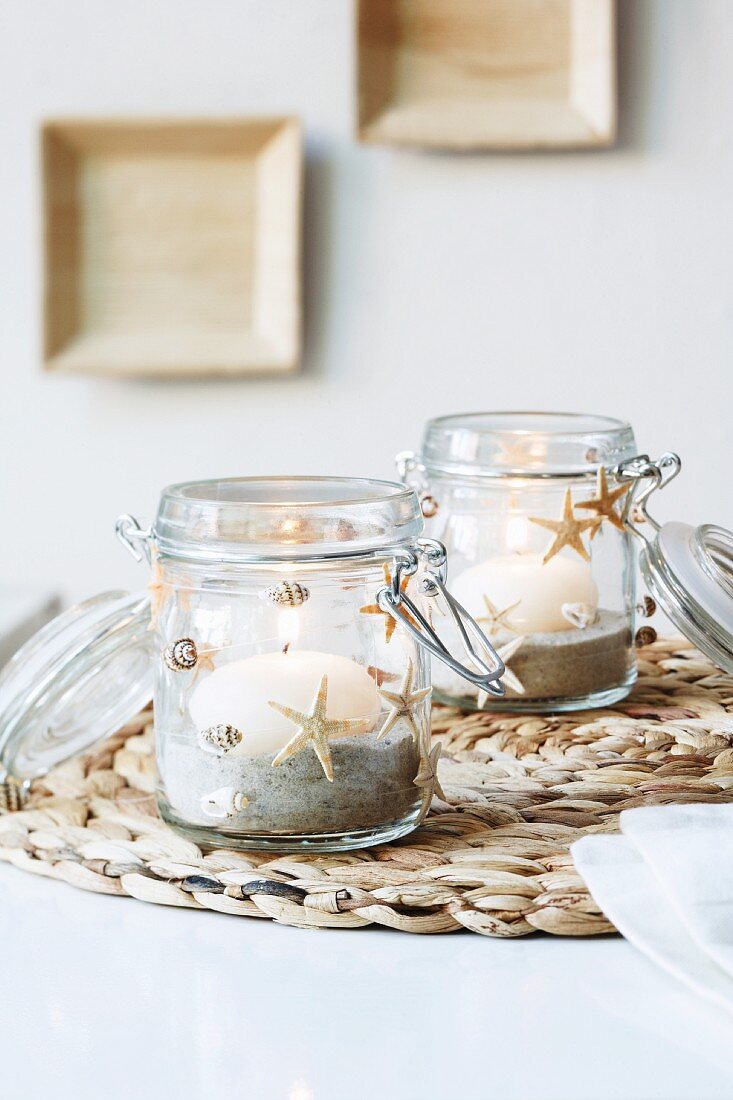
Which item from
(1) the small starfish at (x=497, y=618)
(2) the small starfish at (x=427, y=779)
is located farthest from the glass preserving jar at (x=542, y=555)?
(2) the small starfish at (x=427, y=779)

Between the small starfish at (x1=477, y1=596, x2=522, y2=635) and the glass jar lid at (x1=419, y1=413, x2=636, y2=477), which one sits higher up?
the glass jar lid at (x1=419, y1=413, x2=636, y2=477)

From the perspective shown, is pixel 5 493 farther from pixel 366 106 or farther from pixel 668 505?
pixel 668 505

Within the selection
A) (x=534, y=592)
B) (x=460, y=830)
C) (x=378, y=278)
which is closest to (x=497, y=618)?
(x=534, y=592)

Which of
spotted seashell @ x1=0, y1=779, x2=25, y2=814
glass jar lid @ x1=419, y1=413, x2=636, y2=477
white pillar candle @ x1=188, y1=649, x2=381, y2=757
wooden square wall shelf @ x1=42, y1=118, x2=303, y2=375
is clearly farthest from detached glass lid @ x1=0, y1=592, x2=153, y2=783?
wooden square wall shelf @ x1=42, y1=118, x2=303, y2=375

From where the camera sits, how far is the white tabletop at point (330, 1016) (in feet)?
1.17

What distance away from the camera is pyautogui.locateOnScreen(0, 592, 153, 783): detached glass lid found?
1.89 feet

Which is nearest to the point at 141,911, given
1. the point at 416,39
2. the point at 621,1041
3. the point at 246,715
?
the point at 246,715

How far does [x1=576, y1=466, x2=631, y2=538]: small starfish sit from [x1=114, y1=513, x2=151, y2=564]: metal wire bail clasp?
249mm

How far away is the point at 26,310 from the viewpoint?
1.35 meters

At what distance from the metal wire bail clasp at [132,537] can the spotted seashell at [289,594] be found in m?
0.10

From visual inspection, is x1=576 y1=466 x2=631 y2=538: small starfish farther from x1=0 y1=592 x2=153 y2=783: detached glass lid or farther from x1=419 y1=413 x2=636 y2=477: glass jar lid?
x1=0 y1=592 x2=153 y2=783: detached glass lid

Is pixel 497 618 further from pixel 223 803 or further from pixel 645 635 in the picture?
pixel 223 803

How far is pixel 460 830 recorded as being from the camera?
524 millimetres

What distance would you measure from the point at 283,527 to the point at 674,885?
0.19 m
